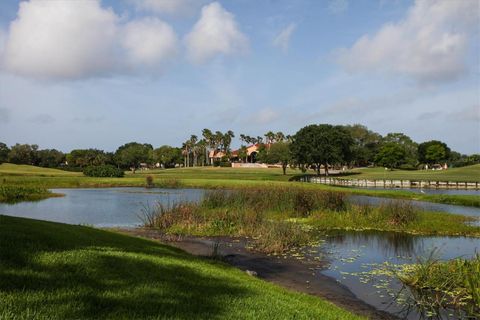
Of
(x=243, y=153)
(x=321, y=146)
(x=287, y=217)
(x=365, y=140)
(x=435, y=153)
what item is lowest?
(x=287, y=217)

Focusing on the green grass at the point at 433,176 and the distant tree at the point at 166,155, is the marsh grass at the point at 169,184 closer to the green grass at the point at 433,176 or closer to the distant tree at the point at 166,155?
the green grass at the point at 433,176

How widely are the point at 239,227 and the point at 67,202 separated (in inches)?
906

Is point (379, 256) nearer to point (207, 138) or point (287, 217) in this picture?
point (287, 217)

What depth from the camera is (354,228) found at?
25.2m

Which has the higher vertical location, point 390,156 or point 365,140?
point 365,140

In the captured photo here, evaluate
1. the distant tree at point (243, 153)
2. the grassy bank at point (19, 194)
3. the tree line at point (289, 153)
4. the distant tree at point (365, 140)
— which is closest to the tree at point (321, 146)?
the tree line at point (289, 153)

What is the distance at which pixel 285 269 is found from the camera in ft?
49.7

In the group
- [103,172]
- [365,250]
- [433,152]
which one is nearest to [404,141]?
[433,152]

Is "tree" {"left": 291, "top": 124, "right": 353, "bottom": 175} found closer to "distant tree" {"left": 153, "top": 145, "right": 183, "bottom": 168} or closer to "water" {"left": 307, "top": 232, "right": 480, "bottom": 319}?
"water" {"left": 307, "top": 232, "right": 480, "bottom": 319}

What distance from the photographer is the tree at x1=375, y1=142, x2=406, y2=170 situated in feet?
428

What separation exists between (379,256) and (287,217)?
31.1ft

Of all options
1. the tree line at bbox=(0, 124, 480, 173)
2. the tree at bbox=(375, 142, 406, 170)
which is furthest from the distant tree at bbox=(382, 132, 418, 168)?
the tree at bbox=(375, 142, 406, 170)

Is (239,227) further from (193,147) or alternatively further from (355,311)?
(193,147)

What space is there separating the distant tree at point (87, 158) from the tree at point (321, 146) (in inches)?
2422
